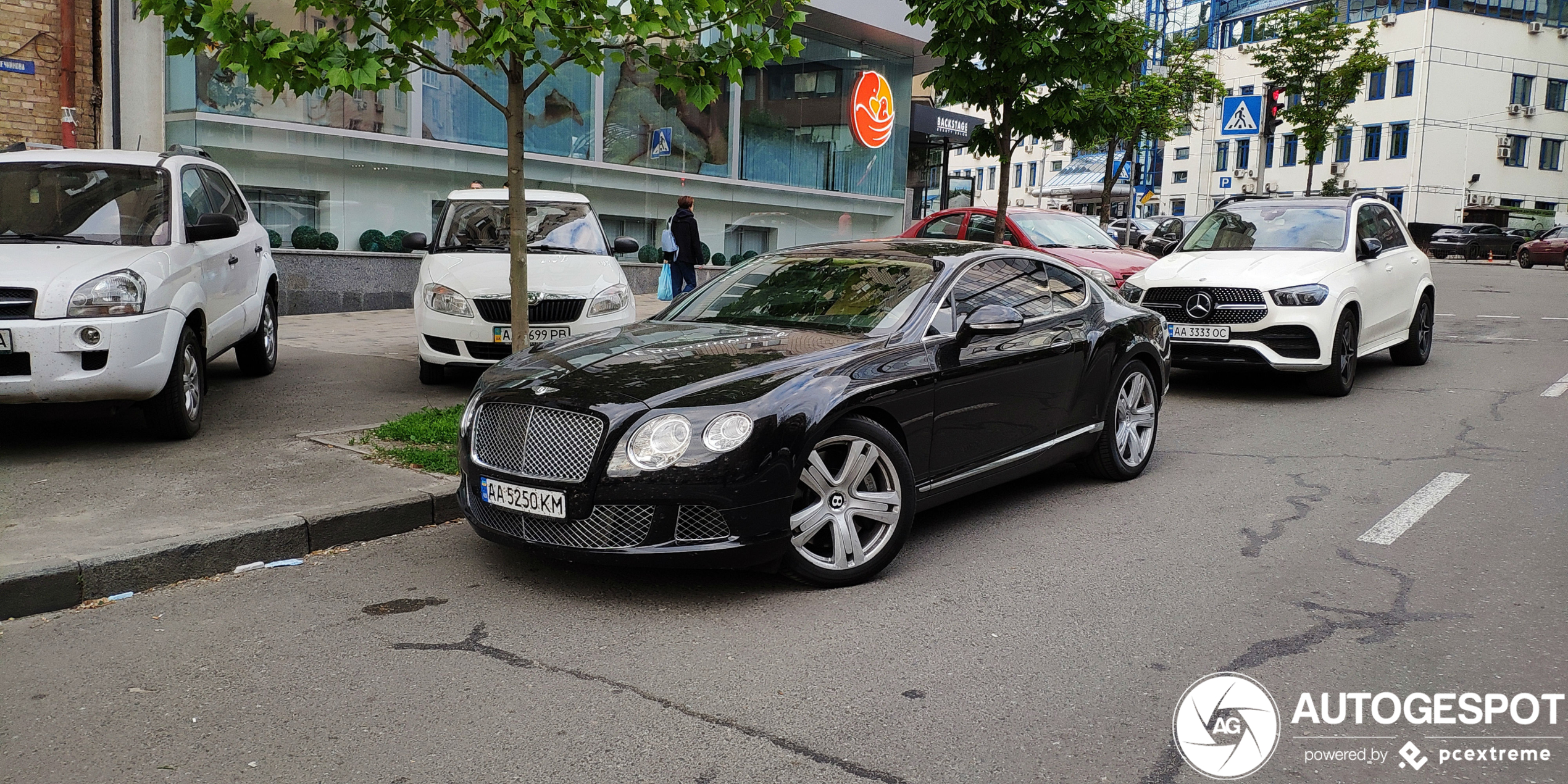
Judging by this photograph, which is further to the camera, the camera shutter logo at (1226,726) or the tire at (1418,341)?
the tire at (1418,341)

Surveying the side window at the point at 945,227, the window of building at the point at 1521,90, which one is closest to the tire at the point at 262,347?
the side window at the point at 945,227

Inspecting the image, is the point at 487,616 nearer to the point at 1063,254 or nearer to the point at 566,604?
the point at 566,604

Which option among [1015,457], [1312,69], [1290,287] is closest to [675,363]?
[1015,457]

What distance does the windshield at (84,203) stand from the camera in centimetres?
754

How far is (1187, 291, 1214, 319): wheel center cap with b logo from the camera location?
10.1 metres

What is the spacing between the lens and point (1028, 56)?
11.1 metres

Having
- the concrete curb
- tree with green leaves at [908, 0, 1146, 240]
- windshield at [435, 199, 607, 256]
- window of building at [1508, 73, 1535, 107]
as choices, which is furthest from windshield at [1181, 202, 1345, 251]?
window of building at [1508, 73, 1535, 107]

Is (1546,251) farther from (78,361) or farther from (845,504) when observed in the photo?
(78,361)

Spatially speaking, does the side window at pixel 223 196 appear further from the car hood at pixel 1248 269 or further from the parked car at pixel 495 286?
the car hood at pixel 1248 269

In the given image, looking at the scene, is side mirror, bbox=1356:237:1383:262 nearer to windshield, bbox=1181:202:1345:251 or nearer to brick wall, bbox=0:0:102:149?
windshield, bbox=1181:202:1345:251

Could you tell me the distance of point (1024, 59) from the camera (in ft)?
37.4

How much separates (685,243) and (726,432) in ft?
36.6

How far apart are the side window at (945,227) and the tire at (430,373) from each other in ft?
22.7

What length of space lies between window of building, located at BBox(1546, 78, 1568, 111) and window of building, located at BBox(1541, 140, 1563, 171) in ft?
5.15
